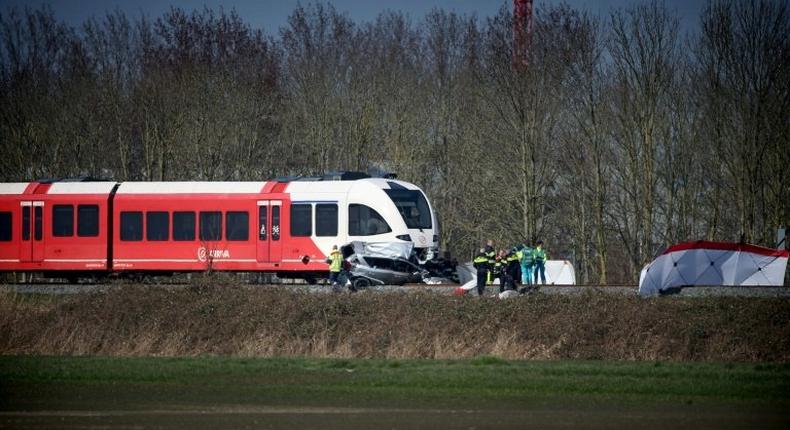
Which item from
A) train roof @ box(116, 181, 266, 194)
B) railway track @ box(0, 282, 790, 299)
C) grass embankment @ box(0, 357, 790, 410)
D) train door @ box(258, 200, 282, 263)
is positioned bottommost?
grass embankment @ box(0, 357, 790, 410)

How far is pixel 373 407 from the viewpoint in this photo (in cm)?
1714

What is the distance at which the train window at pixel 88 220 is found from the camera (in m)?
38.5

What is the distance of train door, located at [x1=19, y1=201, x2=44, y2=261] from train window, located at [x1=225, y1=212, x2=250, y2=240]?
20.9ft

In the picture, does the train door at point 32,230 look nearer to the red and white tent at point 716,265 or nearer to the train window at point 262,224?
the train window at point 262,224

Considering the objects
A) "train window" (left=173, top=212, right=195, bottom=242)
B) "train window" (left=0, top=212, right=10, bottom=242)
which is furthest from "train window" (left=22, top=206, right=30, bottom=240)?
"train window" (left=173, top=212, right=195, bottom=242)

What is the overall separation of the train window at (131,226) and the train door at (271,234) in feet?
13.4

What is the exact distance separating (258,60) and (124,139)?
9418mm

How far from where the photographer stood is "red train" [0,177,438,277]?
121 ft

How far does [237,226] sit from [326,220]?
2904mm

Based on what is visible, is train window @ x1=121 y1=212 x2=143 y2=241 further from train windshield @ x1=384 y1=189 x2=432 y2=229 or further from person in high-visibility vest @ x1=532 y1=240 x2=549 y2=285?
person in high-visibility vest @ x1=532 y1=240 x2=549 y2=285

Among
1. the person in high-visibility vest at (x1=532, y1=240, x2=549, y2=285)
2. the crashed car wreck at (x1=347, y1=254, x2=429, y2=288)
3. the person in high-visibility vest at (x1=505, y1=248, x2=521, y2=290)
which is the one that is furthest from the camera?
the person in high-visibility vest at (x1=532, y1=240, x2=549, y2=285)

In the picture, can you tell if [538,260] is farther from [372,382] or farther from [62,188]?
[372,382]

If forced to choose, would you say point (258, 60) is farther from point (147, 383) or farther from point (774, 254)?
point (147, 383)

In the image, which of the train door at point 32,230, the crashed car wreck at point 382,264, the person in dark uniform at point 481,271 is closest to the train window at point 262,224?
the crashed car wreck at point 382,264
